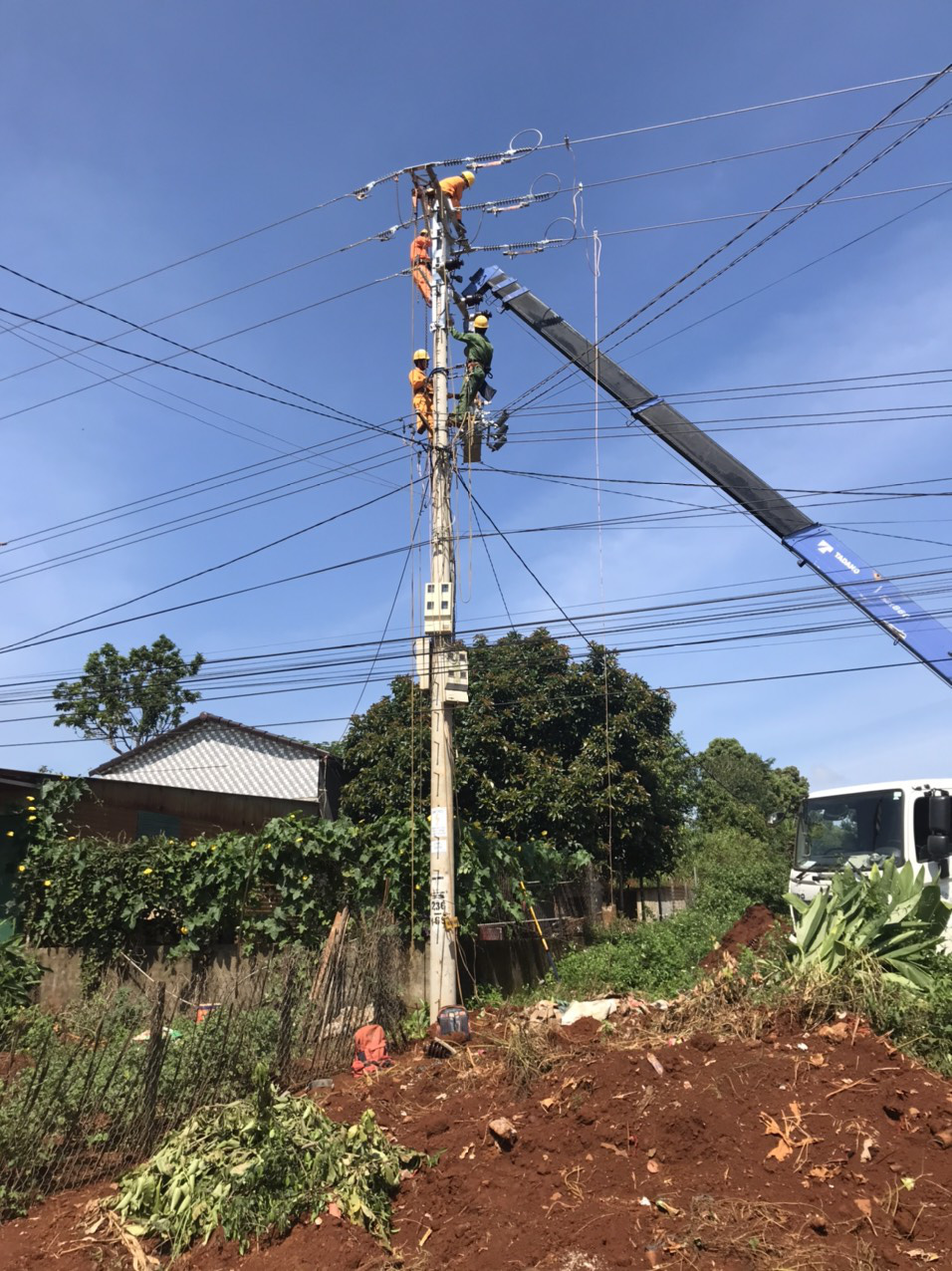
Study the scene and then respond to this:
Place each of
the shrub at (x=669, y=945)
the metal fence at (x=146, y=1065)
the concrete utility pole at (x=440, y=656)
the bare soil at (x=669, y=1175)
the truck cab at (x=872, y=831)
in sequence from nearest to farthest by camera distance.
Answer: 1. the bare soil at (x=669, y=1175)
2. the metal fence at (x=146, y=1065)
3. the truck cab at (x=872, y=831)
4. the concrete utility pole at (x=440, y=656)
5. the shrub at (x=669, y=945)

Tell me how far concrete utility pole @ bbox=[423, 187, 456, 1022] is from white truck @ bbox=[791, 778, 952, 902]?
4.38 m

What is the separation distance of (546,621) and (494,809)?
19.8 feet

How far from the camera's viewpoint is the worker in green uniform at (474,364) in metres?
12.1

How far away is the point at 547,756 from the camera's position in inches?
818

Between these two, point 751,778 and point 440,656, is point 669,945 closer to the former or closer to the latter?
point 440,656

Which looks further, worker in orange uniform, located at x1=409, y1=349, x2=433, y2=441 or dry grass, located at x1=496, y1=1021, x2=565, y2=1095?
worker in orange uniform, located at x1=409, y1=349, x2=433, y2=441

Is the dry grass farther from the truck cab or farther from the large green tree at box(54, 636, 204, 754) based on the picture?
the large green tree at box(54, 636, 204, 754)

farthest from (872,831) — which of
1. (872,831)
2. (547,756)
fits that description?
(547,756)

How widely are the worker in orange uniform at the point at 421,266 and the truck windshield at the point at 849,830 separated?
8747 mm

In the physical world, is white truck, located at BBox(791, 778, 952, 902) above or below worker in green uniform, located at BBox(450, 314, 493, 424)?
below

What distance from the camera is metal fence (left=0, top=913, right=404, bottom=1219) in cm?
570

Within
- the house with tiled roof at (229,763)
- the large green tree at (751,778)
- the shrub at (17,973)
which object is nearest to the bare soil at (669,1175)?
the shrub at (17,973)

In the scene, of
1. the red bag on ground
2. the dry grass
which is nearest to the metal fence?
the red bag on ground

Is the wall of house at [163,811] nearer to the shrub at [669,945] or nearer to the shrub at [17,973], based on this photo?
the shrub at [17,973]
